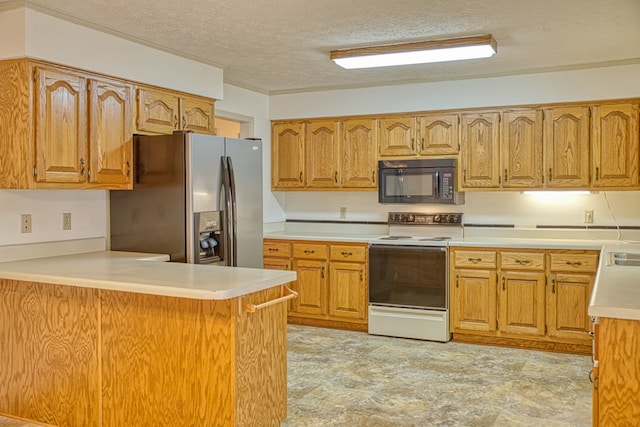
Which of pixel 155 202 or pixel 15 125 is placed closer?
pixel 15 125

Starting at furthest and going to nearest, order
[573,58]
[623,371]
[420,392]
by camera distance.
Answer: [573,58] → [420,392] → [623,371]

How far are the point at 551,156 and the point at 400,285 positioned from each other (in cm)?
A: 166

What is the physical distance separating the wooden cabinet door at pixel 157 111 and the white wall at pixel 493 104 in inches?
70.4

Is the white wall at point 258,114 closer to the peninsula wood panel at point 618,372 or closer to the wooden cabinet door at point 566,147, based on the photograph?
the wooden cabinet door at point 566,147

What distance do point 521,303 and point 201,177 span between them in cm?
276

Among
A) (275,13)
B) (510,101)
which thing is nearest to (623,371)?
(275,13)

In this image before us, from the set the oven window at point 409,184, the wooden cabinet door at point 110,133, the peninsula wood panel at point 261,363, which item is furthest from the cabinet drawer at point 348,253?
the peninsula wood panel at point 261,363

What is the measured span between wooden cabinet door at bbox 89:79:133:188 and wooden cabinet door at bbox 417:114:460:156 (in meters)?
2.61

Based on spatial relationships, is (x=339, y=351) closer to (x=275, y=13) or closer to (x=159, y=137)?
(x=159, y=137)

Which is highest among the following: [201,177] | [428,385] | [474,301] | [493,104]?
[493,104]

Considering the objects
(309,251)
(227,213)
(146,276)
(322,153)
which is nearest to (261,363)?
(146,276)

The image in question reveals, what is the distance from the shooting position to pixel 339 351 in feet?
15.5

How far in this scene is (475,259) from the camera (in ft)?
16.1

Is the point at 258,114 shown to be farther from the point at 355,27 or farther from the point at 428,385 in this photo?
the point at 428,385
